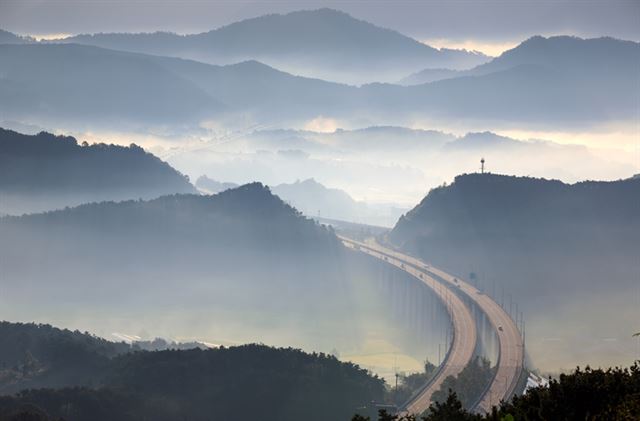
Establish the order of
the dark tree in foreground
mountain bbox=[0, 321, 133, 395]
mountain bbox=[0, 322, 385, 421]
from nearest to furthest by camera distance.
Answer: the dark tree in foreground → mountain bbox=[0, 322, 385, 421] → mountain bbox=[0, 321, 133, 395]

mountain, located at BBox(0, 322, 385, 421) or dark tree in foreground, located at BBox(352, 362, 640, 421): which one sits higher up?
dark tree in foreground, located at BBox(352, 362, 640, 421)

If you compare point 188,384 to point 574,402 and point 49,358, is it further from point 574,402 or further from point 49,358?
point 574,402

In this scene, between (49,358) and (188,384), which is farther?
(49,358)

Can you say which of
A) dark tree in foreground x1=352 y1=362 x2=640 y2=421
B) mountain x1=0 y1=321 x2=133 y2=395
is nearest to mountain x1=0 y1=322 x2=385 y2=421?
mountain x1=0 y1=321 x2=133 y2=395

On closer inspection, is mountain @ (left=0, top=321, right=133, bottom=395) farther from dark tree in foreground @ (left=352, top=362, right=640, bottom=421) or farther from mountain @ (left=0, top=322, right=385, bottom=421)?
dark tree in foreground @ (left=352, top=362, right=640, bottom=421)

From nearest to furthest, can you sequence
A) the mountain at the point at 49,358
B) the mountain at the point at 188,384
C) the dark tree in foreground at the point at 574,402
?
1. the dark tree in foreground at the point at 574,402
2. the mountain at the point at 188,384
3. the mountain at the point at 49,358

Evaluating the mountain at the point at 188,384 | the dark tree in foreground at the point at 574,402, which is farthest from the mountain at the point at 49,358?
the dark tree in foreground at the point at 574,402

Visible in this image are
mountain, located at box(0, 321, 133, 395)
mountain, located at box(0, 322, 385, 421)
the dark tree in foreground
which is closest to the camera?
the dark tree in foreground

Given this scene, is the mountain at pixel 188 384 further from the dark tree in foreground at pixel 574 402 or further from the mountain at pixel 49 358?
the dark tree in foreground at pixel 574 402

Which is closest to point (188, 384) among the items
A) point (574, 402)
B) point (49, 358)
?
point (49, 358)
